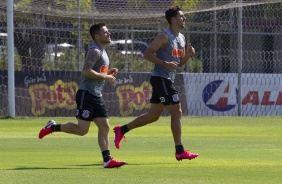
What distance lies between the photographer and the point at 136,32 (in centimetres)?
2914

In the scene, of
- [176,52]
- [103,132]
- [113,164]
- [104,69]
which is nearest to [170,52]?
[176,52]

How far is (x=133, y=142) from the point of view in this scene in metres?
17.8

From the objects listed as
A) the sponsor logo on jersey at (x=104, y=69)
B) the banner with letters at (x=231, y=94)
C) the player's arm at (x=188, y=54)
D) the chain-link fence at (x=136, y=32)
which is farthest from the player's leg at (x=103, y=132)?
the banner with letters at (x=231, y=94)

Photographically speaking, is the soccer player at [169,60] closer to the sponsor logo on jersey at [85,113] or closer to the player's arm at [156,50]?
the player's arm at [156,50]

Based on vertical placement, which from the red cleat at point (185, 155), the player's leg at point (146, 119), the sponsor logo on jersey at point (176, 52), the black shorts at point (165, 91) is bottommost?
the red cleat at point (185, 155)

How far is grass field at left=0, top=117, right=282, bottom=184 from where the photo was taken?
11.0 meters

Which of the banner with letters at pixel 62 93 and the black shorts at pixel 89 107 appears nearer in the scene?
the black shorts at pixel 89 107

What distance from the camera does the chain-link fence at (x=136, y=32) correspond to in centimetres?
2773

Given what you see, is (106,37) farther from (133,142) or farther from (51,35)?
(51,35)

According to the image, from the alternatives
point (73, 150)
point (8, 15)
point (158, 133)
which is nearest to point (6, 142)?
point (73, 150)

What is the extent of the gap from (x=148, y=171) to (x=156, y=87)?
2.46 m

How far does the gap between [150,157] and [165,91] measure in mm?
1025

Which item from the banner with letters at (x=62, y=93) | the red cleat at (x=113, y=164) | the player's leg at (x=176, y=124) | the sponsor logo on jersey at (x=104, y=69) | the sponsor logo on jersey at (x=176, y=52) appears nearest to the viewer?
the red cleat at (x=113, y=164)

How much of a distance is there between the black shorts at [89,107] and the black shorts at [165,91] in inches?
53.0
